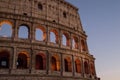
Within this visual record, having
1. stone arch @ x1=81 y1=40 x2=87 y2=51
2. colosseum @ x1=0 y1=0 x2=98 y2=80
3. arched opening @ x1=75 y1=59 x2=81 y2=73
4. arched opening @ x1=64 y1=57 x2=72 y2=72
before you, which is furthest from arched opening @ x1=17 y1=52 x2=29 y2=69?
stone arch @ x1=81 y1=40 x2=87 y2=51

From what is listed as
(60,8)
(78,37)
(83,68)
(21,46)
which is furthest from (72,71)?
(60,8)

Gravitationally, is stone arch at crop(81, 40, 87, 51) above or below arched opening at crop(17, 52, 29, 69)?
above

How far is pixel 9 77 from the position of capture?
17.2 meters

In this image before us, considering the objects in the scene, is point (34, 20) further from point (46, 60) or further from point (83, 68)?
point (83, 68)

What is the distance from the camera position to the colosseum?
18.4 metres

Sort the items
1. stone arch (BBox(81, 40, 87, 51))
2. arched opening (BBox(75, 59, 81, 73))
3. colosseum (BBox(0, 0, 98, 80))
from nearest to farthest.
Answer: colosseum (BBox(0, 0, 98, 80))
arched opening (BBox(75, 59, 81, 73))
stone arch (BBox(81, 40, 87, 51))

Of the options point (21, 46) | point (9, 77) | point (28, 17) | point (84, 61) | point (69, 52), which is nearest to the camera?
point (9, 77)

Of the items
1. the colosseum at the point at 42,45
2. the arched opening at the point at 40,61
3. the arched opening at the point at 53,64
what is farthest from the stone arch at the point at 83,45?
the arched opening at the point at 40,61

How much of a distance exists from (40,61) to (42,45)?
2.08 m

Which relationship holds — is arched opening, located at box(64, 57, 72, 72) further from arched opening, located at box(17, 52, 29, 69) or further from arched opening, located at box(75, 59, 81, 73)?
arched opening, located at box(17, 52, 29, 69)

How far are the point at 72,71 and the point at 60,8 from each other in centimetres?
868

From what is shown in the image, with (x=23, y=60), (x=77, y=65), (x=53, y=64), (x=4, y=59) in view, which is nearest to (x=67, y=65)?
(x=77, y=65)

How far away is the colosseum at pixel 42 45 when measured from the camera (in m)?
18.4

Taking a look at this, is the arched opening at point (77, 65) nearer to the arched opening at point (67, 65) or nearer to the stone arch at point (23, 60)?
the arched opening at point (67, 65)
